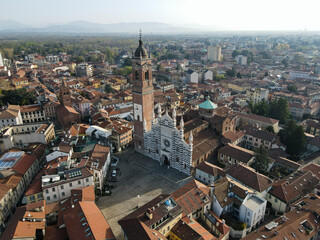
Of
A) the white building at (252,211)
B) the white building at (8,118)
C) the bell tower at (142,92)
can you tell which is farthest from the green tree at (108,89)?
the white building at (252,211)

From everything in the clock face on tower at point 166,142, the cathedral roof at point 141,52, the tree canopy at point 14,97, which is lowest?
the clock face on tower at point 166,142

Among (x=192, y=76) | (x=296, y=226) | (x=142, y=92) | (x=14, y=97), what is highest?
(x=142, y=92)

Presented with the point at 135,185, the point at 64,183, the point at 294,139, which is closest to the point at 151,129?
the point at 135,185

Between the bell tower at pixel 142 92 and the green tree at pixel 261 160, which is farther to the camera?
the bell tower at pixel 142 92

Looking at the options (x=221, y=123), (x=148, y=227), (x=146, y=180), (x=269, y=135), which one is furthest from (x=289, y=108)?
(x=148, y=227)

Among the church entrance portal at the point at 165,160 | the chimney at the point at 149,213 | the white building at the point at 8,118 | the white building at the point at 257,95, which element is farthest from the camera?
the white building at the point at 257,95

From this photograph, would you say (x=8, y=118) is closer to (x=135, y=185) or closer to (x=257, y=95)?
(x=135, y=185)

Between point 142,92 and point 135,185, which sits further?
point 142,92

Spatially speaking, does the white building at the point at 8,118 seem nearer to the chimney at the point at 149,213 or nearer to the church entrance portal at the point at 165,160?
the church entrance portal at the point at 165,160
